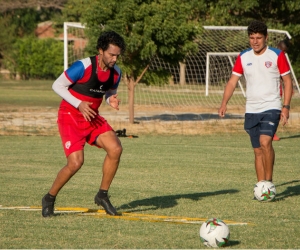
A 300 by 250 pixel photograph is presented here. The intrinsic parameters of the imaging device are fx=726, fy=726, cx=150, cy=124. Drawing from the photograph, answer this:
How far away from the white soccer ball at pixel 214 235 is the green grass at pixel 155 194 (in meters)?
0.12

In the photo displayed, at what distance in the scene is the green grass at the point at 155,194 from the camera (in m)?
7.22

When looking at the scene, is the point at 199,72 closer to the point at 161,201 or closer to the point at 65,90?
the point at 161,201

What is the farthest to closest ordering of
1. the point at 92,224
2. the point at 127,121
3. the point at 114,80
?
1. the point at 127,121
2. the point at 114,80
3. the point at 92,224

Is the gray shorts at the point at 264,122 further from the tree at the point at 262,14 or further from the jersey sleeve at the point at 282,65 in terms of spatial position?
the tree at the point at 262,14

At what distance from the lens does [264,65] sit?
9.80m

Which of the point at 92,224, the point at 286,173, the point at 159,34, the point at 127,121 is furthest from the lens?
the point at 127,121

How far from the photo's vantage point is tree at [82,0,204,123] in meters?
22.4

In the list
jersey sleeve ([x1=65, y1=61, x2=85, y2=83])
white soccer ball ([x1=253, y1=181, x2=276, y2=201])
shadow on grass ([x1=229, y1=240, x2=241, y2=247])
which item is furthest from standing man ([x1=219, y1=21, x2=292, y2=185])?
shadow on grass ([x1=229, y1=240, x2=241, y2=247])

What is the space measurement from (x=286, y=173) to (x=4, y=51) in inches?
2068

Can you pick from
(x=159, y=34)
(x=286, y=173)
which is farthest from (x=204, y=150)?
(x=159, y=34)

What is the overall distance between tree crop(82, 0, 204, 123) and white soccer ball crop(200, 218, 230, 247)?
15.9 meters

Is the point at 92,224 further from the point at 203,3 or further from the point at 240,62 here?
the point at 203,3

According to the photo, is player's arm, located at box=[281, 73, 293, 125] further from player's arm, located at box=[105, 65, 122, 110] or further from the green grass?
player's arm, located at box=[105, 65, 122, 110]

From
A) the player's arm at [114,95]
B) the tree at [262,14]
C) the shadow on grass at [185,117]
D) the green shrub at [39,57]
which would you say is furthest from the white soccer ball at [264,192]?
the green shrub at [39,57]
